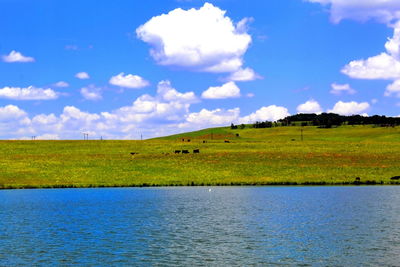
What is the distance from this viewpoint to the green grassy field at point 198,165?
106 meters

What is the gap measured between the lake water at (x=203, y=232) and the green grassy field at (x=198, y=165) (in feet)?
126

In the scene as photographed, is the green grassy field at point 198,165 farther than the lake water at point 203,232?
Yes

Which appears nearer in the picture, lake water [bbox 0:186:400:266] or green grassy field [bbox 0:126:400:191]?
lake water [bbox 0:186:400:266]

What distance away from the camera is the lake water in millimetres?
31469

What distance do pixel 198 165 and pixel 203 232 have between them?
83.8 m

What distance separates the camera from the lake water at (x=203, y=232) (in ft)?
103

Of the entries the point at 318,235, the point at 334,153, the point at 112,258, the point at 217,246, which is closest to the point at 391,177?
the point at 334,153

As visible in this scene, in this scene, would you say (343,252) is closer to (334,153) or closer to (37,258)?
(37,258)

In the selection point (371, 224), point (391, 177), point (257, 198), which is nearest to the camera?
point (371, 224)

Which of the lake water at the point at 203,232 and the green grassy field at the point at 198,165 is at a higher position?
the green grassy field at the point at 198,165

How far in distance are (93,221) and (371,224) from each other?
24.9m

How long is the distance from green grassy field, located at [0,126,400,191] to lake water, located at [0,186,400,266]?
126 feet

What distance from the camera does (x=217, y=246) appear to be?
35.0 m

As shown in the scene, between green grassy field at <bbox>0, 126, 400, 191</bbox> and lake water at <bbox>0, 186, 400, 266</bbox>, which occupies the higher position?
green grassy field at <bbox>0, 126, 400, 191</bbox>
